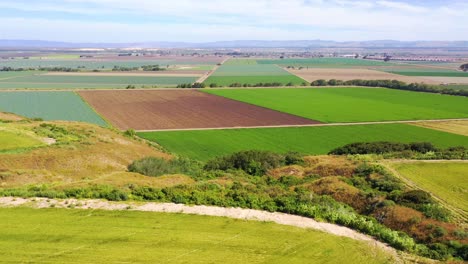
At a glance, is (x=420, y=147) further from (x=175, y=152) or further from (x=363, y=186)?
(x=175, y=152)

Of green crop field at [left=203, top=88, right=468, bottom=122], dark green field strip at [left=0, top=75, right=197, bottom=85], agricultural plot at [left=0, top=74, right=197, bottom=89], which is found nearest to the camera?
green crop field at [left=203, top=88, right=468, bottom=122]

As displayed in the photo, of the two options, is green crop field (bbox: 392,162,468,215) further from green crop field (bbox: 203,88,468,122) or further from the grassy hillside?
green crop field (bbox: 203,88,468,122)

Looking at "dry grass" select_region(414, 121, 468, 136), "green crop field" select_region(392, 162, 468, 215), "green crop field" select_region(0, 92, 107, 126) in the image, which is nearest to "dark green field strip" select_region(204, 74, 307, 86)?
"green crop field" select_region(0, 92, 107, 126)

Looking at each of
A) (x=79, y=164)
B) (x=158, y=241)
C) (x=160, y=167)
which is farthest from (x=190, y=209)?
(x=79, y=164)

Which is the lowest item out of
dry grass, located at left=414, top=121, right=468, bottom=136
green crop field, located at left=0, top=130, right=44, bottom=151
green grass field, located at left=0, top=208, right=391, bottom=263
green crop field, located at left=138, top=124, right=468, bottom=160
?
green crop field, located at left=138, top=124, right=468, bottom=160

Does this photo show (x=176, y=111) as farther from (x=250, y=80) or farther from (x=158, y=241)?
(x=250, y=80)
